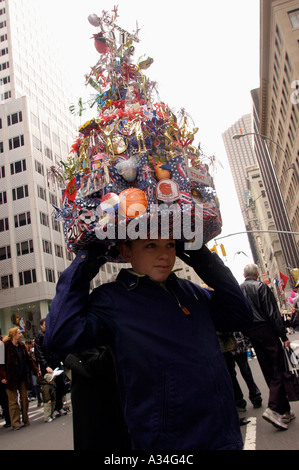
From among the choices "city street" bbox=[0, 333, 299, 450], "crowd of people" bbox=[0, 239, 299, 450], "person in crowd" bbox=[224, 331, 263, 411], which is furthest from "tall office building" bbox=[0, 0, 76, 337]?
"crowd of people" bbox=[0, 239, 299, 450]

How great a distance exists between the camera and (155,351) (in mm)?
1870

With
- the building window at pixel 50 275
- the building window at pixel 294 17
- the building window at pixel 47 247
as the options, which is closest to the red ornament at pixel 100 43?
the building window at pixel 50 275

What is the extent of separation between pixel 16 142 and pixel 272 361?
4459cm

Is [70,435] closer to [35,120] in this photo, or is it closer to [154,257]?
[154,257]

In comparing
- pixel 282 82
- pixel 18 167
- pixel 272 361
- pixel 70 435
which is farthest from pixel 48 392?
pixel 282 82

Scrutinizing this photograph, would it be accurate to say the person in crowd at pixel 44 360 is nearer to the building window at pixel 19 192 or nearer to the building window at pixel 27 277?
the building window at pixel 27 277

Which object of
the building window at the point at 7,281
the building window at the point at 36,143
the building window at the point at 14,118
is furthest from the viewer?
the building window at the point at 14,118

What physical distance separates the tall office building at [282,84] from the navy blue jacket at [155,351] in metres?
27.7

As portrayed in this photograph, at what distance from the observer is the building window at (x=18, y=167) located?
42.8 meters

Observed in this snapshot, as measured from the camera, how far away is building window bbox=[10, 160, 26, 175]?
4281cm

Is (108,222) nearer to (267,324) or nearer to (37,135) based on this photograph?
(267,324)

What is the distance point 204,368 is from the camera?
1.88 meters

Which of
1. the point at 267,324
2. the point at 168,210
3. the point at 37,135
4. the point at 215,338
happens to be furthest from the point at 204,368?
the point at 37,135
